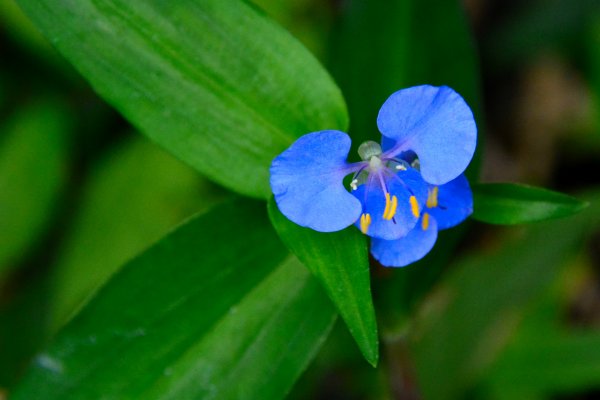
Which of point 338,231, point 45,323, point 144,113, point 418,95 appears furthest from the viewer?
point 45,323

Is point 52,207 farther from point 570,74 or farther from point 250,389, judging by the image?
point 570,74

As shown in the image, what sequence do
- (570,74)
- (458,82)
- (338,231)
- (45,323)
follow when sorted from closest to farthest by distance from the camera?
1. (338,231)
2. (458,82)
3. (45,323)
4. (570,74)

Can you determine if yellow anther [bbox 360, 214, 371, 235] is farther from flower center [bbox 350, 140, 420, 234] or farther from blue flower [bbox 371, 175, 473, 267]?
blue flower [bbox 371, 175, 473, 267]

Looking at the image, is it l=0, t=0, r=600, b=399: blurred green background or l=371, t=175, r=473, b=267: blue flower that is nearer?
l=371, t=175, r=473, b=267: blue flower

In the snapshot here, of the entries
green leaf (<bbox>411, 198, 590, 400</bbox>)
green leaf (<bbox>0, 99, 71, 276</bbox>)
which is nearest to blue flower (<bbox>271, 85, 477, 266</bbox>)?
green leaf (<bbox>411, 198, 590, 400</bbox>)

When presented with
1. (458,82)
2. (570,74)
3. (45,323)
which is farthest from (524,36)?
(45,323)

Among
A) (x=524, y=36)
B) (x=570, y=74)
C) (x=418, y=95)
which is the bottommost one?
(x=570, y=74)
